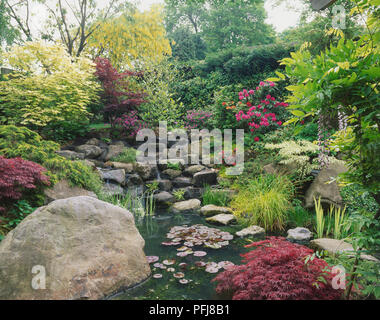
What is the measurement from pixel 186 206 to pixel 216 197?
74cm

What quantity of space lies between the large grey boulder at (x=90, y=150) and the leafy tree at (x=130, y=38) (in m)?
5.59

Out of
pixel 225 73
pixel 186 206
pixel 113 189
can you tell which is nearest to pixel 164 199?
pixel 186 206

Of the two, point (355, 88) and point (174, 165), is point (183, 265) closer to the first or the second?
point (355, 88)

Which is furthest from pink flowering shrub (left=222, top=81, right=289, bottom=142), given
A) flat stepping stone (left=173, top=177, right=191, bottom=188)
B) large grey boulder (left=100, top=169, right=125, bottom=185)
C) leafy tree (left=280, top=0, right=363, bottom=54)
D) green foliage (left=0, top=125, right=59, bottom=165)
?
green foliage (left=0, top=125, right=59, bottom=165)

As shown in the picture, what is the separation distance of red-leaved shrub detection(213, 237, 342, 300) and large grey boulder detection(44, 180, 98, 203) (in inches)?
121

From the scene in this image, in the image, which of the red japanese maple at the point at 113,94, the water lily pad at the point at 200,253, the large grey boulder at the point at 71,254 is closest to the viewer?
the large grey boulder at the point at 71,254

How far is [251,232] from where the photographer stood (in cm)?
448

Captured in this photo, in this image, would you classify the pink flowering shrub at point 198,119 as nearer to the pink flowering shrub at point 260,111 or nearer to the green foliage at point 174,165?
the pink flowering shrub at point 260,111

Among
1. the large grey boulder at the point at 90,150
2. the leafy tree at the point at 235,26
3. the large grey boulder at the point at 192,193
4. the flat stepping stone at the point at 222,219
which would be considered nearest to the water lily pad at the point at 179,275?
the flat stepping stone at the point at 222,219

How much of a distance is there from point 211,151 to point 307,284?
674 centimetres

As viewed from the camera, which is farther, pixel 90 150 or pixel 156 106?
pixel 156 106

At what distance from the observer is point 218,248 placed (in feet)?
12.7

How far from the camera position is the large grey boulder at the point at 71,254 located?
2410mm

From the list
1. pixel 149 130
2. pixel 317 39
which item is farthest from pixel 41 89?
pixel 317 39
